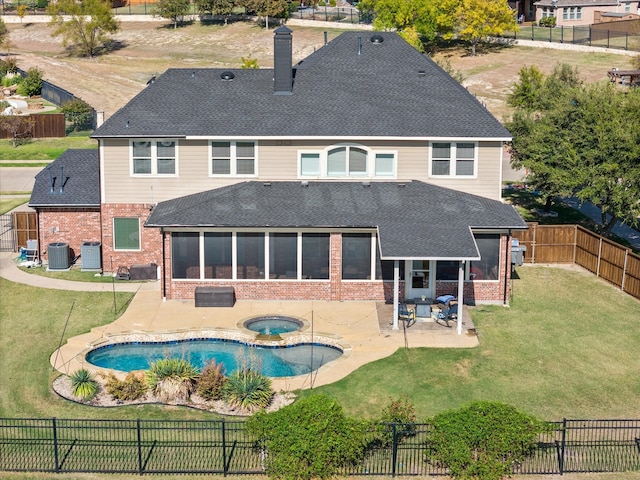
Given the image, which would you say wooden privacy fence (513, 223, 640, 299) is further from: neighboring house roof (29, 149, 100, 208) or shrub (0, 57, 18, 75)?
shrub (0, 57, 18, 75)

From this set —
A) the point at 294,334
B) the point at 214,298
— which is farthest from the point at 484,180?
the point at 214,298

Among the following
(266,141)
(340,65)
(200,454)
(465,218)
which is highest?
(340,65)

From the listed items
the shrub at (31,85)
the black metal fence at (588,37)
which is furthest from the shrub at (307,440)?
the black metal fence at (588,37)

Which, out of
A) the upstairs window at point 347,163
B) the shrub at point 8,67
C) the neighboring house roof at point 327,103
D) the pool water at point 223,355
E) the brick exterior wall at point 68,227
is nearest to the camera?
the pool water at point 223,355

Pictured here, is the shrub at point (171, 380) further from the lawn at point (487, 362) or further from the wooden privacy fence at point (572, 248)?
the wooden privacy fence at point (572, 248)

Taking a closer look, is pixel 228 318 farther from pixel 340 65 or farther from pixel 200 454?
pixel 340 65

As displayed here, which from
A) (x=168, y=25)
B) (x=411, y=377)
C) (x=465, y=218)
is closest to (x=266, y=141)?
(x=465, y=218)

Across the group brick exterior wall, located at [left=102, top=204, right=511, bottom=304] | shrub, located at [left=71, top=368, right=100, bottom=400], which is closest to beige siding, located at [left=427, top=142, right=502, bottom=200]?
brick exterior wall, located at [left=102, top=204, right=511, bottom=304]
